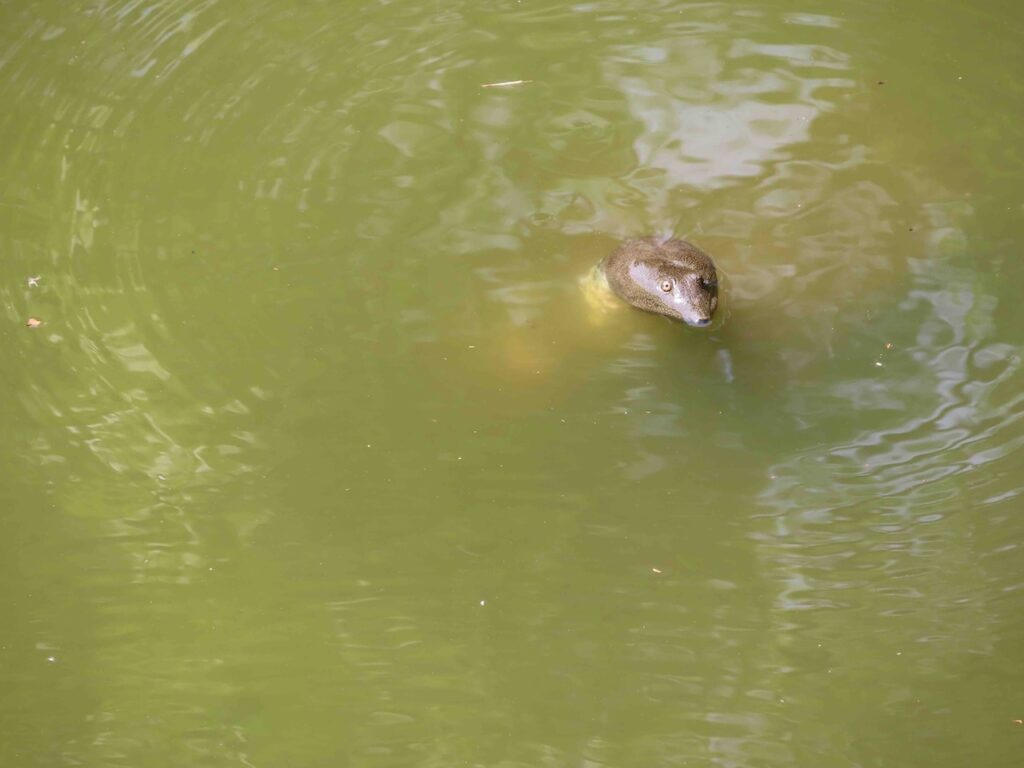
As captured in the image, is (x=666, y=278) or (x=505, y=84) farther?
(x=505, y=84)

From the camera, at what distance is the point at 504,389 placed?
172 inches

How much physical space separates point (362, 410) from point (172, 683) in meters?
1.27

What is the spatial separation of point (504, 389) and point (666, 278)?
0.81 meters

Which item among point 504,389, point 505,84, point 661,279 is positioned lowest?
point 504,389

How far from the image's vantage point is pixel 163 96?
5.29m

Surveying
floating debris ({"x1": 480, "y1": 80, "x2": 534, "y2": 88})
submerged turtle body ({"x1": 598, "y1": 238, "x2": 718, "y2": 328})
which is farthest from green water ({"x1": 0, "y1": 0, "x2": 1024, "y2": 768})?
submerged turtle body ({"x1": 598, "y1": 238, "x2": 718, "y2": 328})

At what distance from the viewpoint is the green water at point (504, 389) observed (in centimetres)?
378

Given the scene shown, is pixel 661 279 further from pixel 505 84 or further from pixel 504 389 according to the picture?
pixel 505 84

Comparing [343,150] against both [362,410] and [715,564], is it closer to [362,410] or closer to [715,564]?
[362,410]

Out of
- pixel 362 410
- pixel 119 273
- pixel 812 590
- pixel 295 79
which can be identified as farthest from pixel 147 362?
pixel 812 590

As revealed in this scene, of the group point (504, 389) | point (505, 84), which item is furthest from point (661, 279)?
point (505, 84)

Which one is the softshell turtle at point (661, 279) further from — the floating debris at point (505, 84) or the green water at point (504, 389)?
the floating debris at point (505, 84)

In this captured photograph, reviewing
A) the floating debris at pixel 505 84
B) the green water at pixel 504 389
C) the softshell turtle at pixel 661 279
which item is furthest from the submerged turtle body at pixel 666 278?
the floating debris at pixel 505 84

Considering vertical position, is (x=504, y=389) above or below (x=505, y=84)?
below
